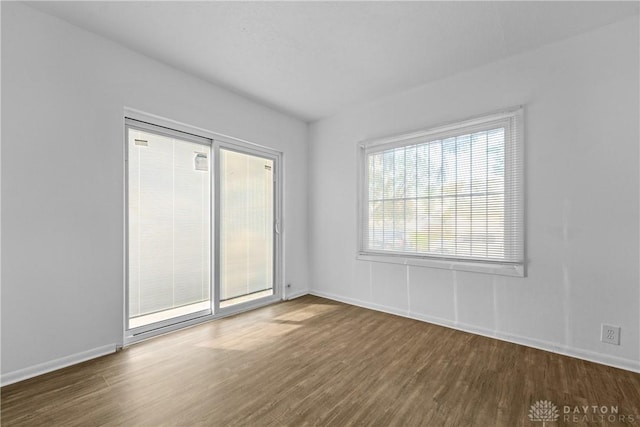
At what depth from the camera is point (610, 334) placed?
8.02 ft

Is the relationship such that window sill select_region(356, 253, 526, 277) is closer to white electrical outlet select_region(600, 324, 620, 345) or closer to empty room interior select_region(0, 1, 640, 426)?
empty room interior select_region(0, 1, 640, 426)

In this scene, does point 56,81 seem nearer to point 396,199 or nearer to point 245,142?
point 245,142

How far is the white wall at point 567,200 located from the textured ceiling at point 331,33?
25 cm

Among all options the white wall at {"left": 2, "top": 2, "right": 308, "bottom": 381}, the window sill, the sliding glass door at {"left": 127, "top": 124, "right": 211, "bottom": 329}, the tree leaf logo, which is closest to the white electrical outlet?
the window sill

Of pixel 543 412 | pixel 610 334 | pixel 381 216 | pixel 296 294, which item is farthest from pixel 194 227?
pixel 610 334

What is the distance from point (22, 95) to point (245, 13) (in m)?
1.82

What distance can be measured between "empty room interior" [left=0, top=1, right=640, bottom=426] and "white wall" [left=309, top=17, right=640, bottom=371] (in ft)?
0.05

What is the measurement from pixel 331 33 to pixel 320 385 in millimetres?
2900

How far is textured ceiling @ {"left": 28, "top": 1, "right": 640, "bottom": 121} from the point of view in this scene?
89.3 inches

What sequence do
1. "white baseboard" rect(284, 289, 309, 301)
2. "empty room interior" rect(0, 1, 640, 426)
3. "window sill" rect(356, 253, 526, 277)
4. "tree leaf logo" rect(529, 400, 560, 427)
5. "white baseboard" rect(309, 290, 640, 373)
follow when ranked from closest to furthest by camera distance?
"tree leaf logo" rect(529, 400, 560, 427) < "empty room interior" rect(0, 1, 640, 426) < "white baseboard" rect(309, 290, 640, 373) < "window sill" rect(356, 253, 526, 277) < "white baseboard" rect(284, 289, 309, 301)

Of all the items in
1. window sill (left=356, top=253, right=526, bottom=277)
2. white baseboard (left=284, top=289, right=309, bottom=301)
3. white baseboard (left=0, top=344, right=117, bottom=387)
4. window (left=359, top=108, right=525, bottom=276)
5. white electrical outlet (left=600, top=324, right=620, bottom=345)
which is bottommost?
white baseboard (left=284, top=289, right=309, bottom=301)

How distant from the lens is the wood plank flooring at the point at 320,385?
179 centimetres

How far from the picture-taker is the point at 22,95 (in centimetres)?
221

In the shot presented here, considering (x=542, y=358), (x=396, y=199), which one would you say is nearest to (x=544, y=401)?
(x=542, y=358)
